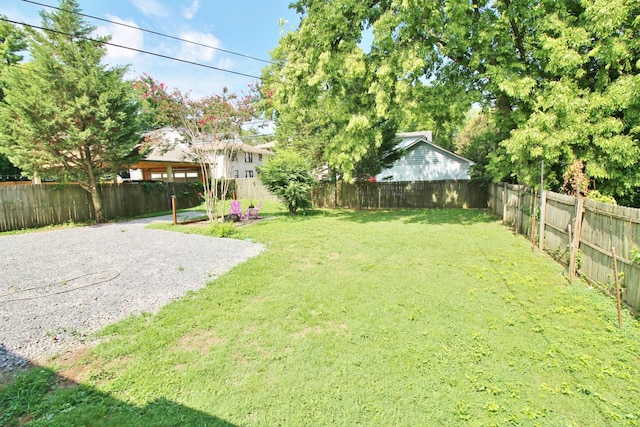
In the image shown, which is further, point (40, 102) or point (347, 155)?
point (347, 155)

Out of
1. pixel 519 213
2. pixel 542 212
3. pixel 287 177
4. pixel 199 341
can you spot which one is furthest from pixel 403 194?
pixel 199 341

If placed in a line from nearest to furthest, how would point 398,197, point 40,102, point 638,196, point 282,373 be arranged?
point 282,373, point 638,196, point 40,102, point 398,197

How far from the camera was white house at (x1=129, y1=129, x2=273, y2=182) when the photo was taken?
11.5 m

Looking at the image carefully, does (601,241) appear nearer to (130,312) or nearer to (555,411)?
(555,411)

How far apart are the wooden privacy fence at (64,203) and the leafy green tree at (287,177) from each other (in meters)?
6.52

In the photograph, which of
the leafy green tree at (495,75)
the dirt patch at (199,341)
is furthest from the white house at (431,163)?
the dirt patch at (199,341)

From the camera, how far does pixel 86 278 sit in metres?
5.45

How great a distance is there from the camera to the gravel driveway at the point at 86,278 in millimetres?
3643

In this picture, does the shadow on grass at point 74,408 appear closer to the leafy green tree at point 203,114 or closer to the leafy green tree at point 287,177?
the leafy green tree at point 203,114

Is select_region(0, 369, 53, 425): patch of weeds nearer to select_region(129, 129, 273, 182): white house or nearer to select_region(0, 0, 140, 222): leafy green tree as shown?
select_region(129, 129, 273, 182): white house

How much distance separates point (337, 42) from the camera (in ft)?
39.0

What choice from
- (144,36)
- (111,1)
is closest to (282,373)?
(144,36)

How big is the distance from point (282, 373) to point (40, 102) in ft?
41.5

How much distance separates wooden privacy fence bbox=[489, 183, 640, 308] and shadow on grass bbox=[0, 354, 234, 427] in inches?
210
